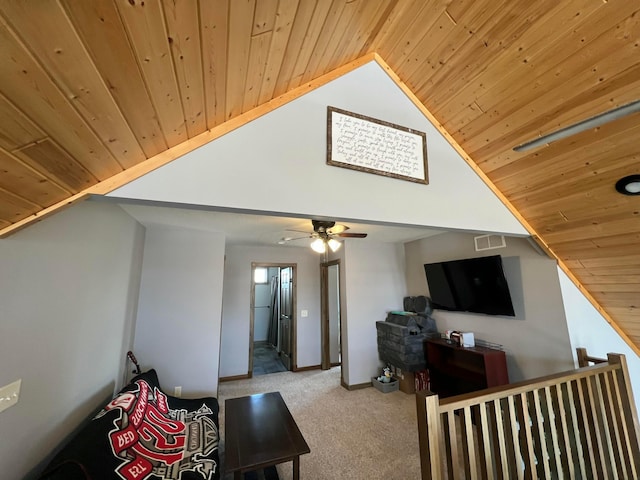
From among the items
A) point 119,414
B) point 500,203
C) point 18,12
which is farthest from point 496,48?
point 119,414

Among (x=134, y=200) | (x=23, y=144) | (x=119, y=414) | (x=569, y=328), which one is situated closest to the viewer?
(x=23, y=144)

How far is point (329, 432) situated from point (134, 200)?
122 inches

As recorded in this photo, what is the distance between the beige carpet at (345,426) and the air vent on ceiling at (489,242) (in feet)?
7.67

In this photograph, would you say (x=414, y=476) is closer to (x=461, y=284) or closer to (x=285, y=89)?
(x=461, y=284)

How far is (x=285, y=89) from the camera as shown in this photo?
1697 mm

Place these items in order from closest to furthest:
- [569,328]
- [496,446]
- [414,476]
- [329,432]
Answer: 1. [496,446]
2. [414,476]
3. [569,328]
4. [329,432]

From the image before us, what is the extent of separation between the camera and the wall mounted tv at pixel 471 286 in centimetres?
302

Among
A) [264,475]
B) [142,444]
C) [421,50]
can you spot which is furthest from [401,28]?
[264,475]

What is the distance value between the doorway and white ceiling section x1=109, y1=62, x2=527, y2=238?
3139 millimetres

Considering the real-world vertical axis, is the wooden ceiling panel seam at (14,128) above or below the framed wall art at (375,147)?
below

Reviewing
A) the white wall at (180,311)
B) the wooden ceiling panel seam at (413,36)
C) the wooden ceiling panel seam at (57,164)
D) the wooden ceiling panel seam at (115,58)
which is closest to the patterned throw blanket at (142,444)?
the white wall at (180,311)

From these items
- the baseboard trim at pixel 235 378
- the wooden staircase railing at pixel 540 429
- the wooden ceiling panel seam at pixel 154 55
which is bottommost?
the baseboard trim at pixel 235 378

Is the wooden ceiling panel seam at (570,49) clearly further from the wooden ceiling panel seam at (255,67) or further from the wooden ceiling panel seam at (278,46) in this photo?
the wooden ceiling panel seam at (255,67)

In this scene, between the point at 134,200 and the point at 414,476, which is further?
the point at 414,476
